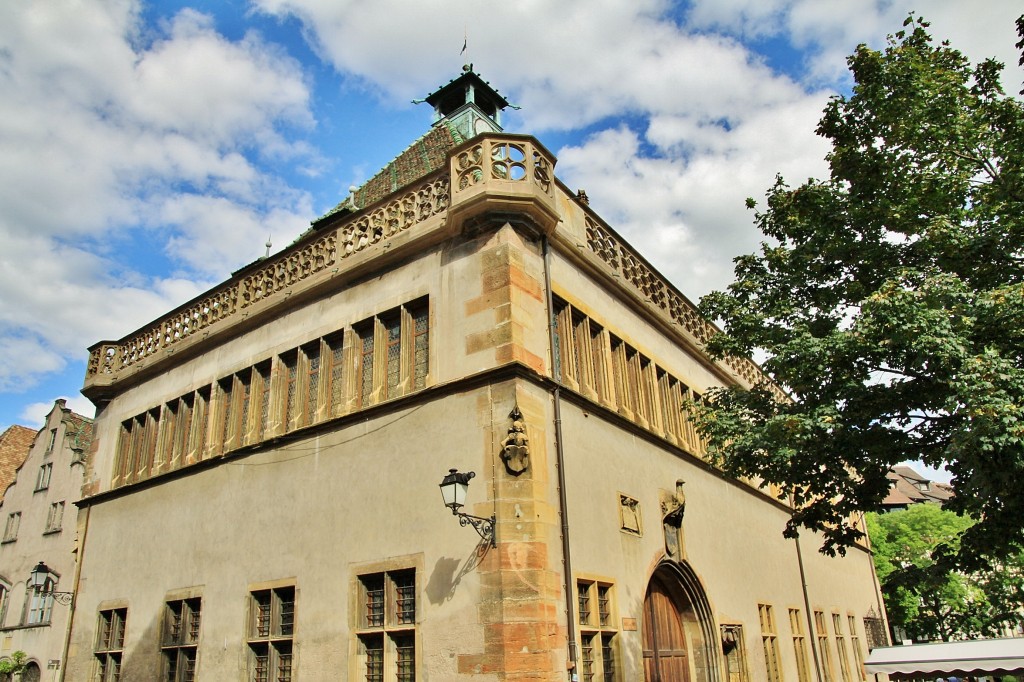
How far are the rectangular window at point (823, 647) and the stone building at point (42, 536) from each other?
74.5 ft

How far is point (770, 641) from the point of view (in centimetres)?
1609

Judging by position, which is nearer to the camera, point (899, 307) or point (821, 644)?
point (899, 307)

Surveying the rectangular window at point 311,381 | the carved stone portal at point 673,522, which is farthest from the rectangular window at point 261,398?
the carved stone portal at point 673,522

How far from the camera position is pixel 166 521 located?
1429 centimetres

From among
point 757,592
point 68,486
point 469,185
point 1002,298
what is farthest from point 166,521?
point 68,486

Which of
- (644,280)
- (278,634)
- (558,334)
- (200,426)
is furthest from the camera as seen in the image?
(644,280)

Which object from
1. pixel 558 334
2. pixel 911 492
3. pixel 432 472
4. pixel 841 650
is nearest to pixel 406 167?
pixel 558 334

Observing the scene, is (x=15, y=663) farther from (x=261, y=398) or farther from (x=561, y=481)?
(x=561, y=481)

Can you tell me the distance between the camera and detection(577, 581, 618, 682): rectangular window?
9.98 meters

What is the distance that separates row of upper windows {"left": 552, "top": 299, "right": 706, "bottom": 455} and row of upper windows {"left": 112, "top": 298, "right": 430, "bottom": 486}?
2.18m

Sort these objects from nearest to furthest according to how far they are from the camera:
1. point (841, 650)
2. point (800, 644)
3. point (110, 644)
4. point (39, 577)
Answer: point (110, 644), point (39, 577), point (800, 644), point (841, 650)

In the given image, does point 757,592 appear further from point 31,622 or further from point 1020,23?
point 31,622

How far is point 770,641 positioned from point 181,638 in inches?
450

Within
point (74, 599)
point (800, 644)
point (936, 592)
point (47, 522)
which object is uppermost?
point (47, 522)
